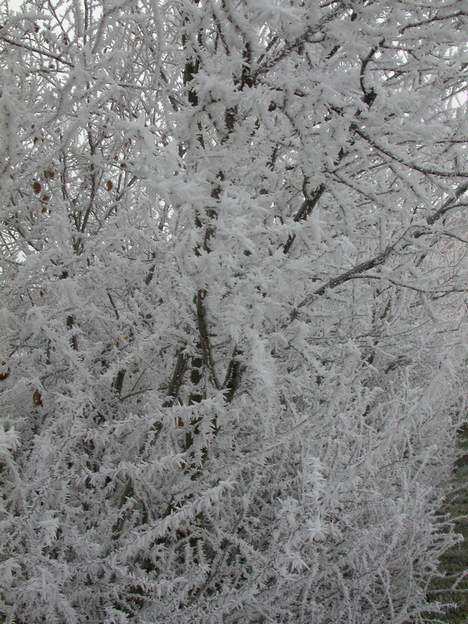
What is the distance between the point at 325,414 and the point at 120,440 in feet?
3.50

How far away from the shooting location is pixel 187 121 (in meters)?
2.06

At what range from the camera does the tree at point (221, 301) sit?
1971 millimetres

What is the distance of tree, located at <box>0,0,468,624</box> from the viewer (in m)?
1.97

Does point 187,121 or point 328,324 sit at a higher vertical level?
point 187,121

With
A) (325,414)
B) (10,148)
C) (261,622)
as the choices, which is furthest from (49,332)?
(261,622)

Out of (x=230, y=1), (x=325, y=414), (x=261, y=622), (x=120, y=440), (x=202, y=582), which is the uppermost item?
(x=230, y=1)

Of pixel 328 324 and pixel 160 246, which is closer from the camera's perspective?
pixel 160 246

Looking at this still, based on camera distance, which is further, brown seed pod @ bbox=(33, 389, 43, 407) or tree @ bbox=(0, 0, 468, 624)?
brown seed pod @ bbox=(33, 389, 43, 407)

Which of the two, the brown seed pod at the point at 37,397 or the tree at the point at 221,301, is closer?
the tree at the point at 221,301

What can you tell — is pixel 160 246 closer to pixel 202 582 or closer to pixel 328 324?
pixel 328 324

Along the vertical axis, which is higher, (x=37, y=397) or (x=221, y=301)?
(x=221, y=301)

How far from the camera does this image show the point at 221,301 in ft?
7.59

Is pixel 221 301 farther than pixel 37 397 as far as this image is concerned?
No

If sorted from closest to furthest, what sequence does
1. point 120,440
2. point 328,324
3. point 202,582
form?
point 202,582 → point 120,440 → point 328,324
